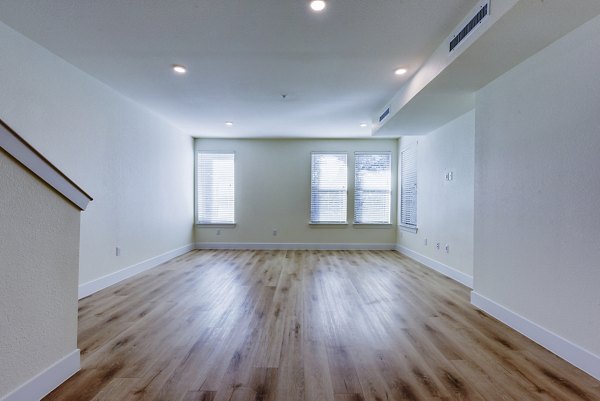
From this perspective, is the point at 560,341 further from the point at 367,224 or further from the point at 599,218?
the point at 367,224

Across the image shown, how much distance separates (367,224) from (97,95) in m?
5.34

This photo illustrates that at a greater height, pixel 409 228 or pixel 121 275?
pixel 409 228

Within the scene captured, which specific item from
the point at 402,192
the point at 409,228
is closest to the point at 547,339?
the point at 409,228

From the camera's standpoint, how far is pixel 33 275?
1468 mm

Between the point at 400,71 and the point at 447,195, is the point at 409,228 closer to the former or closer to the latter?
the point at 447,195

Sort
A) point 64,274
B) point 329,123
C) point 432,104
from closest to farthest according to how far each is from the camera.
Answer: point 64,274 → point 432,104 → point 329,123

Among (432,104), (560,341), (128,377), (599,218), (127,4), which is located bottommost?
(128,377)

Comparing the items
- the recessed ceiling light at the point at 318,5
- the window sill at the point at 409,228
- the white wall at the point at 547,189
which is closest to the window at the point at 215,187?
the window sill at the point at 409,228

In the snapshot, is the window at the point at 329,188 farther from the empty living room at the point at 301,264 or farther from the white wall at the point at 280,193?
the empty living room at the point at 301,264

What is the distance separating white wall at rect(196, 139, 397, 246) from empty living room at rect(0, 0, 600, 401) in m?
1.66

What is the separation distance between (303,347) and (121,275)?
3001mm

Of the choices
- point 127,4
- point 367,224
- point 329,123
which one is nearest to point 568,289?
point 127,4

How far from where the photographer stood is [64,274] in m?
1.65

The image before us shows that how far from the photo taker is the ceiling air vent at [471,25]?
1.92 m
